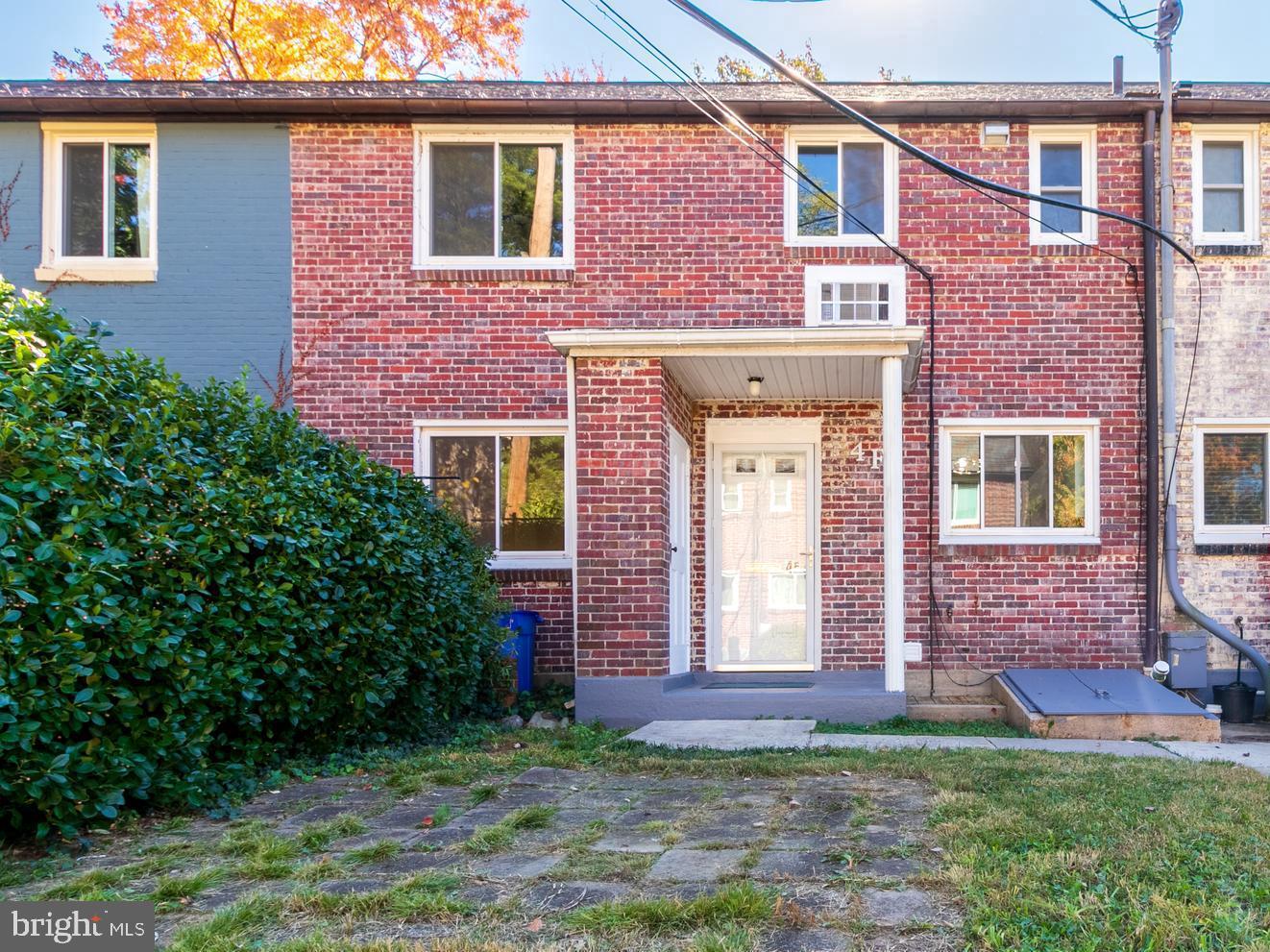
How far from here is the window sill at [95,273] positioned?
10.4m

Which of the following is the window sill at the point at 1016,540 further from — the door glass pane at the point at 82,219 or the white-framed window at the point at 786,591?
the door glass pane at the point at 82,219

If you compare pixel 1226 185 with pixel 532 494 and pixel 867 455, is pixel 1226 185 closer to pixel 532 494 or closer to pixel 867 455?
pixel 867 455

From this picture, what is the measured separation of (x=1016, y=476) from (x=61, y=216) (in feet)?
31.9

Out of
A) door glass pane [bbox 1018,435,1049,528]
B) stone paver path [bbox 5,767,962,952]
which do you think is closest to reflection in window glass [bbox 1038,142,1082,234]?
door glass pane [bbox 1018,435,1049,528]

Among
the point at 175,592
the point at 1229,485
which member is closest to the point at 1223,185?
the point at 1229,485

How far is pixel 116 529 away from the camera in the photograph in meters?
4.96

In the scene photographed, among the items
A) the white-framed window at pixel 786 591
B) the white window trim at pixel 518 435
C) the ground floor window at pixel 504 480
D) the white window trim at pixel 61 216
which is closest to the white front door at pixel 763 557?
the white-framed window at pixel 786 591

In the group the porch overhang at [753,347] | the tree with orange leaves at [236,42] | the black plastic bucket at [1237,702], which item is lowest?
the black plastic bucket at [1237,702]

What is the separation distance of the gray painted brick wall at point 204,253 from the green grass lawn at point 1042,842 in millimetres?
5402

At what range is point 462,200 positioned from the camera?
1068 centimetres

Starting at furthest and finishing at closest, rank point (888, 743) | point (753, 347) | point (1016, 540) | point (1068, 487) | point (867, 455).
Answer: point (867, 455)
point (1068, 487)
point (1016, 540)
point (753, 347)
point (888, 743)

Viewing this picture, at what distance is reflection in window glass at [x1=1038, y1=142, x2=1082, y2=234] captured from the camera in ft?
34.3

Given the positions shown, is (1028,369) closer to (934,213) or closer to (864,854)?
(934,213)

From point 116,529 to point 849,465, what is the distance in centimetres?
716
